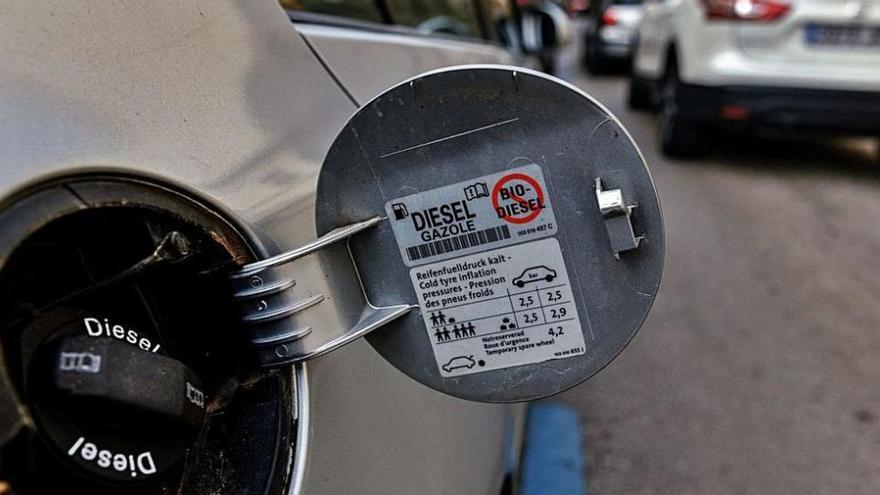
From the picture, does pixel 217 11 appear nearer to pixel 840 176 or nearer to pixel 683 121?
pixel 683 121

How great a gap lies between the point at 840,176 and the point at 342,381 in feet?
19.1

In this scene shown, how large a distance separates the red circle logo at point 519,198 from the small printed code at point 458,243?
2cm

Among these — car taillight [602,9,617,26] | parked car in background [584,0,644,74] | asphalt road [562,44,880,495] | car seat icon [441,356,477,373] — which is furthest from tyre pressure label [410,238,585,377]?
car taillight [602,9,617,26]

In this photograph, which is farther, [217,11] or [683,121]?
[683,121]

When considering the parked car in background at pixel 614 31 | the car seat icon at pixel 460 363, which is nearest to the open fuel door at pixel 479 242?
the car seat icon at pixel 460 363

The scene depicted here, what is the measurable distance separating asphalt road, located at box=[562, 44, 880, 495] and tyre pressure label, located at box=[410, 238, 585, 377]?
1717 millimetres

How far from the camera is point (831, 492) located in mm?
2361

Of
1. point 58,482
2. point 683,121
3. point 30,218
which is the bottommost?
point 683,121

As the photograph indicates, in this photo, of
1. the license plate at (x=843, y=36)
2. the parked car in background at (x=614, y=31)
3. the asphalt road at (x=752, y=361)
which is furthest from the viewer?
the parked car in background at (x=614, y=31)

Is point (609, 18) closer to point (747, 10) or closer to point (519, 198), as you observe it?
point (747, 10)

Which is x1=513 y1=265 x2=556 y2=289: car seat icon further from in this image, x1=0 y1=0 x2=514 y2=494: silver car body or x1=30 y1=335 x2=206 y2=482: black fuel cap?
x1=30 y1=335 x2=206 y2=482: black fuel cap

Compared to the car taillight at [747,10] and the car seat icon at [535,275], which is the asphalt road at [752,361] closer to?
the car taillight at [747,10]

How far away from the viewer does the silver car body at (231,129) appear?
68cm

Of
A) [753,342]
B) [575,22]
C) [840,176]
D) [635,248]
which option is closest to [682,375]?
[753,342]
